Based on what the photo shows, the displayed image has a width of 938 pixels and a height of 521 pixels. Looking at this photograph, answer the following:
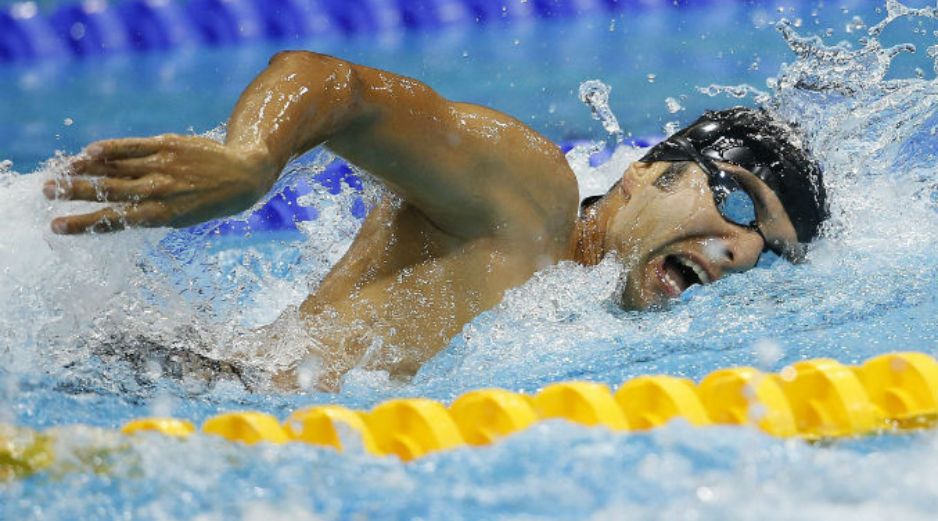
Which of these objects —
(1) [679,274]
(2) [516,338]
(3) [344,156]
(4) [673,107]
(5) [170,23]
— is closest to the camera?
(3) [344,156]

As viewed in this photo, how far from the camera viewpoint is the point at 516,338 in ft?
6.76

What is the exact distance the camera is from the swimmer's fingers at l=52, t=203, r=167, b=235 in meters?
1.31

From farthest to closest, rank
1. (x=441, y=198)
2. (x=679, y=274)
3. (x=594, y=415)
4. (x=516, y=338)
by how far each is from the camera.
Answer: (x=679, y=274), (x=516, y=338), (x=441, y=198), (x=594, y=415)

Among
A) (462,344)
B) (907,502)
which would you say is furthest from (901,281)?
(907,502)

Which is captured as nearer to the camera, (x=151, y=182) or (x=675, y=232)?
(x=151, y=182)

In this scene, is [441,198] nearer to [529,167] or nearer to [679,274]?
[529,167]

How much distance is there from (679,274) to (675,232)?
12cm

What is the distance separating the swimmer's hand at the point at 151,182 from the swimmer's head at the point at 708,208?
914mm

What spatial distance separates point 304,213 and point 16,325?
178 centimetres

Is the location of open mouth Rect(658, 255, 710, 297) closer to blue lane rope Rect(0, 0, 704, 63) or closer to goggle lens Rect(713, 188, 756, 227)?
goggle lens Rect(713, 188, 756, 227)

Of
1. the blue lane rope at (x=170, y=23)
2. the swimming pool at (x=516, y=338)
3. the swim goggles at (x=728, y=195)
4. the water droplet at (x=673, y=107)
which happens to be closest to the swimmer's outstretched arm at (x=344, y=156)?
the swimming pool at (x=516, y=338)

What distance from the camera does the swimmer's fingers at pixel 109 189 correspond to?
1.31m

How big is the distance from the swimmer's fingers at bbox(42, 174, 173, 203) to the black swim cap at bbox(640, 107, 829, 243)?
3.61ft

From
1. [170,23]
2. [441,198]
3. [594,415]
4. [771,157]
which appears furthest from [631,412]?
[170,23]
